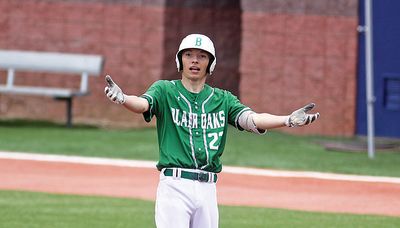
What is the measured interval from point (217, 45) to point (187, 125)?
1347 cm

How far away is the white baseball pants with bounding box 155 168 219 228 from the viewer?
7.29 metres

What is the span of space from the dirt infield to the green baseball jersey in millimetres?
5576

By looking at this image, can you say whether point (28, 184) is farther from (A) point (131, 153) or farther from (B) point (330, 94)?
(B) point (330, 94)

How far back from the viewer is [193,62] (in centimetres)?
748

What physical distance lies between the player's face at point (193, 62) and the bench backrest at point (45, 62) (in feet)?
42.0

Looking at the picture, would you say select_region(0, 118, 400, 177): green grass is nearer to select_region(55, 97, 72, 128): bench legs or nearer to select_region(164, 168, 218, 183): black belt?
select_region(55, 97, 72, 128): bench legs

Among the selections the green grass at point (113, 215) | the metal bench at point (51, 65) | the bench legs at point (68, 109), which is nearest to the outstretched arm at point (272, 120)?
the green grass at point (113, 215)

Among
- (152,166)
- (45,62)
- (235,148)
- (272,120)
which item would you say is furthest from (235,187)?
(272,120)

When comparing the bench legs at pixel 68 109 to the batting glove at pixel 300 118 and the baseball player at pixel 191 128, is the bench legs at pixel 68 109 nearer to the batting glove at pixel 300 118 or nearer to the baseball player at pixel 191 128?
the baseball player at pixel 191 128

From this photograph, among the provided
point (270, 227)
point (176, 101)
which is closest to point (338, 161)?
point (270, 227)

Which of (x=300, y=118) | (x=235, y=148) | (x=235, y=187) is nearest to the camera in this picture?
(x=300, y=118)

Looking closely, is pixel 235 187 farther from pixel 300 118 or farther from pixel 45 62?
pixel 300 118

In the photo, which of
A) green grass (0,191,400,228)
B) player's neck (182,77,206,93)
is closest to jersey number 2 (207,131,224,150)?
player's neck (182,77,206,93)

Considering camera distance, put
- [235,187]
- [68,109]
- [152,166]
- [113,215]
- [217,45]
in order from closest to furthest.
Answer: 1. [113,215]
2. [235,187]
3. [152,166]
4. [68,109]
5. [217,45]
